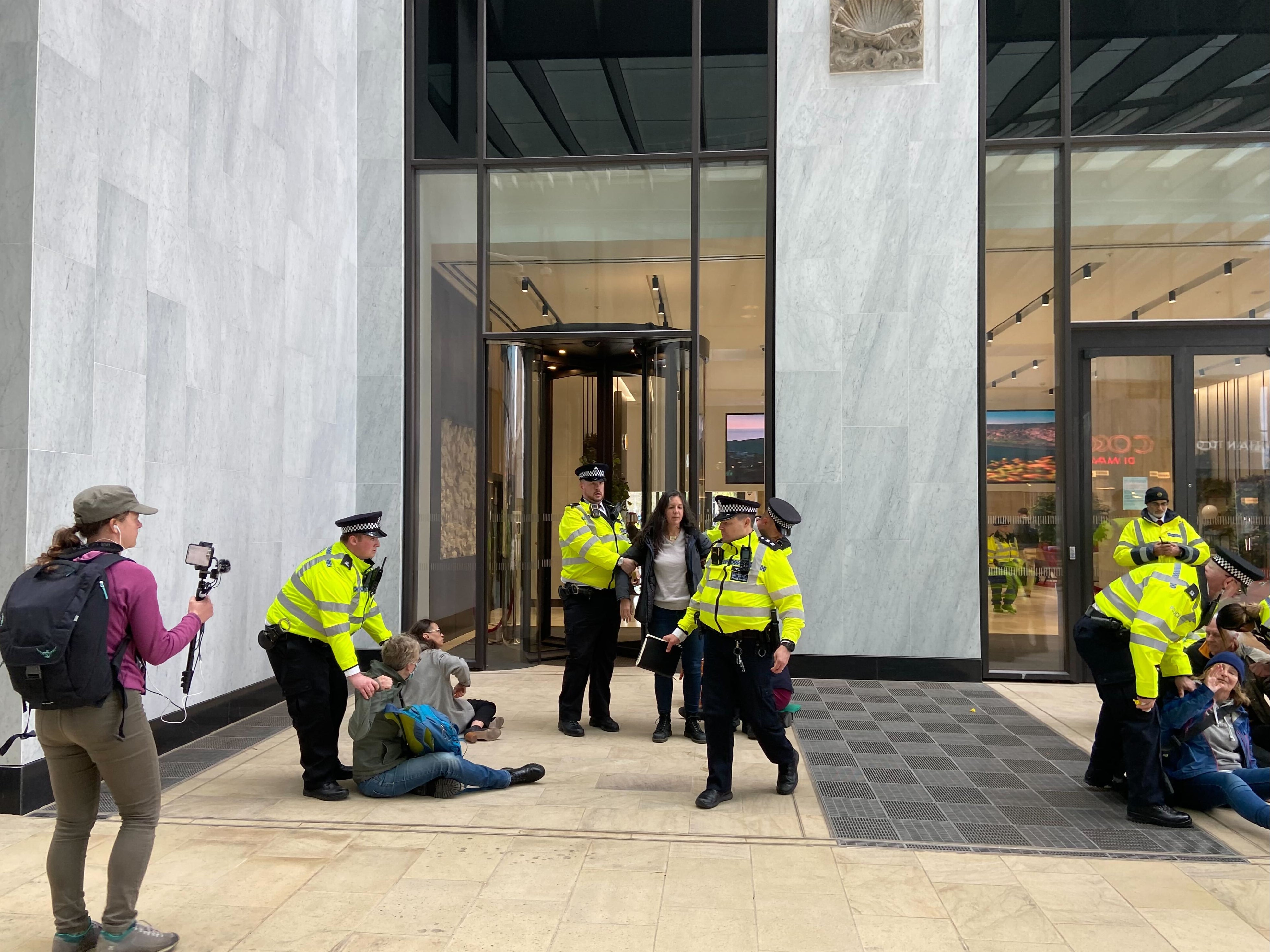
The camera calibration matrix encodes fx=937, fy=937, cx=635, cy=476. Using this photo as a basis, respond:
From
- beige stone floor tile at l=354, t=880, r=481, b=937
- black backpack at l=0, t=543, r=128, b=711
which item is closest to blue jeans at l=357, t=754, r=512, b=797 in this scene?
beige stone floor tile at l=354, t=880, r=481, b=937

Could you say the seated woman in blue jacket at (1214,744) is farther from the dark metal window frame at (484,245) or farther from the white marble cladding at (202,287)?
the white marble cladding at (202,287)

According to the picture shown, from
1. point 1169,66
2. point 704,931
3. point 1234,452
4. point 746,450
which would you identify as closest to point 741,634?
point 704,931

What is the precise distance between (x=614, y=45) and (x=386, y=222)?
2913mm

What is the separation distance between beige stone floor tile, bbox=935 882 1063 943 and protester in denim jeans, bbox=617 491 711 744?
272 centimetres

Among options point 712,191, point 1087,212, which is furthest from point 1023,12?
point 712,191

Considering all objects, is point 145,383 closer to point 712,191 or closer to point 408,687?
point 408,687

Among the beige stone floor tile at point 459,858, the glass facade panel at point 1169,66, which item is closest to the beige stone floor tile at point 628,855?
the beige stone floor tile at point 459,858

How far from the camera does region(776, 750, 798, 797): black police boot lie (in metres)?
5.33

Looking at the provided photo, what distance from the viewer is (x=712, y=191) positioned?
9.38 meters

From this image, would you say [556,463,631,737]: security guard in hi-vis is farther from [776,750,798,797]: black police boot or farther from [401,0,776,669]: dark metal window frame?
[401,0,776,669]: dark metal window frame

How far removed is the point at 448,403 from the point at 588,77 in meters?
3.58

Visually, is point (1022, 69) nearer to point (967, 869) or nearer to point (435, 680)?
point (967, 869)

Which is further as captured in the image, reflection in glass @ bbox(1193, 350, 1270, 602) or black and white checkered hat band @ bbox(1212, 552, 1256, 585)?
reflection in glass @ bbox(1193, 350, 1270, 602)

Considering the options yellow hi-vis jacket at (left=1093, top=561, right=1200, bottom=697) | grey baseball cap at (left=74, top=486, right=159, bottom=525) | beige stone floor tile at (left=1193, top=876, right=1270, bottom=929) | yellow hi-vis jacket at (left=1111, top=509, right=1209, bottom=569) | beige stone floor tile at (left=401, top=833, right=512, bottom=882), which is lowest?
beige stone floor tile at (left=1193, top=876, right=1270, bottom=929)
